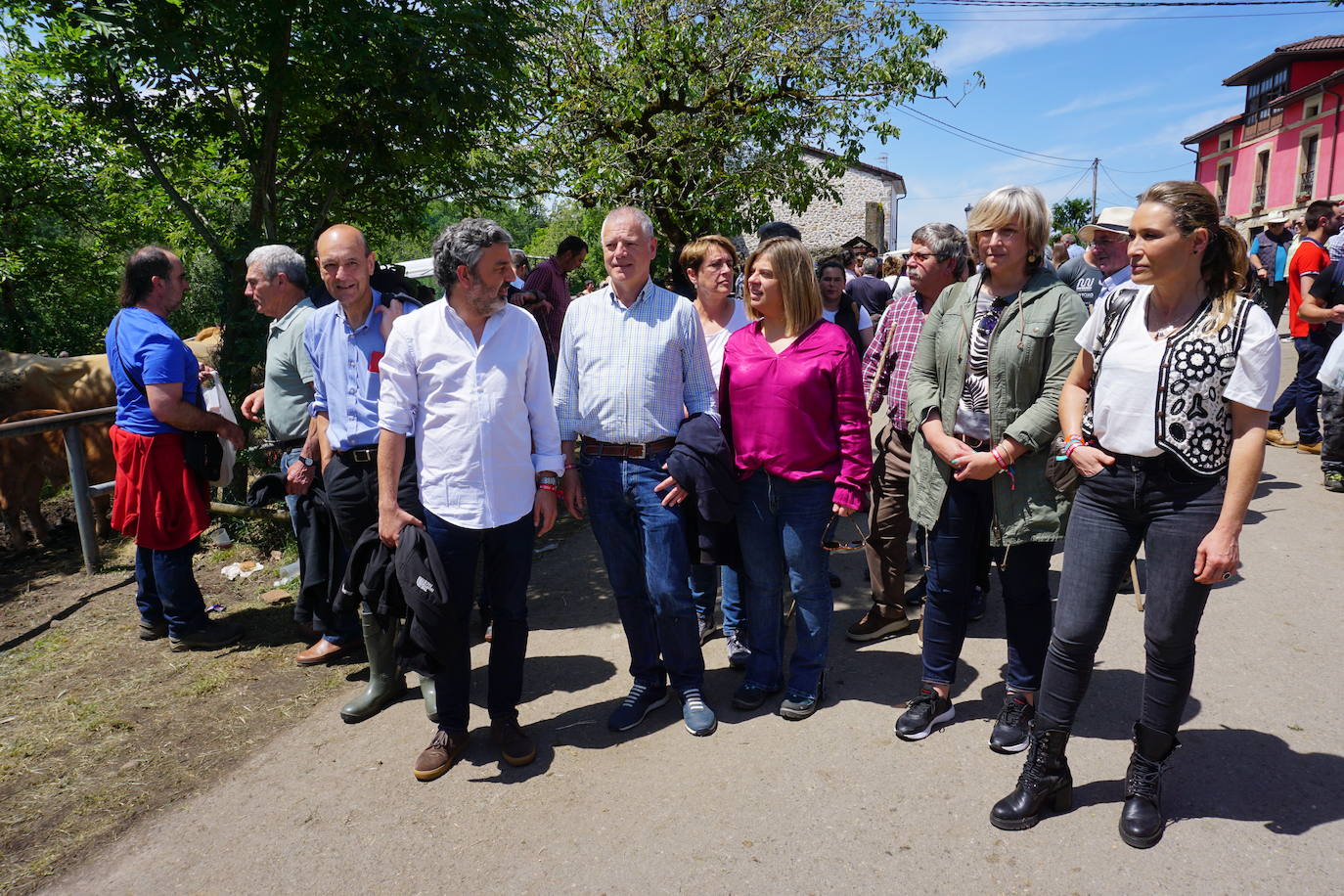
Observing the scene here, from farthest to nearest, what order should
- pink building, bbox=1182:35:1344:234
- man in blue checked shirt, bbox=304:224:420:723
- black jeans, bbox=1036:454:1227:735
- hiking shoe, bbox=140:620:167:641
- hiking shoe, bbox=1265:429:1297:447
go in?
pink building, bbox=1182:35:1344:234
hiking shoe, bbox=1265:429:1297:447
hiking shoe, bbox=140:620:167:641
man in blue checked shirt, bbox=304:224:420:723
black jeans, bbox=1036:454:1227:735

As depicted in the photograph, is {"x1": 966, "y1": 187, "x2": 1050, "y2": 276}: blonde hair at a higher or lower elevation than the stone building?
lower

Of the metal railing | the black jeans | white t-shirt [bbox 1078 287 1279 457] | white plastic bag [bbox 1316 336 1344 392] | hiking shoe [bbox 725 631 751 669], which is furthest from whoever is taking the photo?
white plastic bag [bbox 1316 336 1344 392]

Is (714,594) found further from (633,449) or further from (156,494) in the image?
(156,494)

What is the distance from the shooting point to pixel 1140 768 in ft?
8.79

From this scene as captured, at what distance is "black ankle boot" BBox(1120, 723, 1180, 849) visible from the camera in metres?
2.61

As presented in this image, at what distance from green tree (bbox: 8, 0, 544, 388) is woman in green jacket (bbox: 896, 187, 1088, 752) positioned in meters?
3.59

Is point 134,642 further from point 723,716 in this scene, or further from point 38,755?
point 723,716

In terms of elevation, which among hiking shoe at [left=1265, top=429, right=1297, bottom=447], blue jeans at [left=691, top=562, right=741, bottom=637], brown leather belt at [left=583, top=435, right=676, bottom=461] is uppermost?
brown leather belt at [left=583, top=435, right=676, bottom=461]

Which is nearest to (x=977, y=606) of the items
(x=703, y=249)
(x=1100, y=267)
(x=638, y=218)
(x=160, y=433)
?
(x=703, y=249)

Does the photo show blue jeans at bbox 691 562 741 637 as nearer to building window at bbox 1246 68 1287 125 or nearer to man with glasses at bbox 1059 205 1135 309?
man with glasses at bbox 1059 205 1135 309

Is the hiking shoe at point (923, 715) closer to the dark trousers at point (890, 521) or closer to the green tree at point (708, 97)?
the dark trousers at point (890, 521)

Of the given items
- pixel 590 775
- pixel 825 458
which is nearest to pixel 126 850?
pixel 590 775

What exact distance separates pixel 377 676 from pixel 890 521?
8.40 ft

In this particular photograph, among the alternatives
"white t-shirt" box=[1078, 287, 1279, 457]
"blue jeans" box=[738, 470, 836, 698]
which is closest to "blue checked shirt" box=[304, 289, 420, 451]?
"blue jeans" box=[738, 470, 836, 698]
